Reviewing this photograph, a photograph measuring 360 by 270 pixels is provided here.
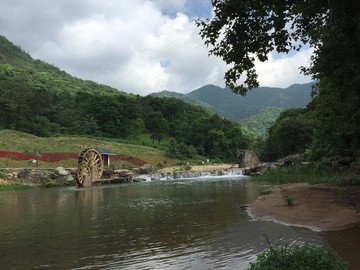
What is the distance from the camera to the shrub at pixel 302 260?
4930 mm

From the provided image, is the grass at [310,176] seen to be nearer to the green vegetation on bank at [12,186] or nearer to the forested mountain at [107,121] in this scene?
the green vegetation on bank at [12,186]

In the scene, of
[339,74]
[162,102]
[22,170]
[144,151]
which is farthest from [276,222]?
[162,102]

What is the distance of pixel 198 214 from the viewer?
47.1 feet

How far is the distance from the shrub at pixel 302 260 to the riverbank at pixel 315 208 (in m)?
5.10

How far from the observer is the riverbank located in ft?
34.5

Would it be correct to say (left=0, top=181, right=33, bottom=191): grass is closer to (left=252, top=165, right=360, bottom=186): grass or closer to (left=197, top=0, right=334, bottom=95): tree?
(left=252, top=165, right=360, bottom=186): grass

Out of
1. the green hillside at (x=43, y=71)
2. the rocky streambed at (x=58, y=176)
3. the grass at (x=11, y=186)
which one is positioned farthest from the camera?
the green hillside at (x=43, y=71)

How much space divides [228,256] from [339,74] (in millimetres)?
5894

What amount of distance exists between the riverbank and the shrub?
16.7 feet

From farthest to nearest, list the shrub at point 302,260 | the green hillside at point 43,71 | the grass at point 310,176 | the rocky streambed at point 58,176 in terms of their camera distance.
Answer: the green hillside at point 43,71
the rocky streambed at point 58,176
the grass at point 310,176
the shrub at point 302,260

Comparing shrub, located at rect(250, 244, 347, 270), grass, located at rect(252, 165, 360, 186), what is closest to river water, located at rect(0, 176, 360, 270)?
shrub, located at rect(250, 244, 347, 270)

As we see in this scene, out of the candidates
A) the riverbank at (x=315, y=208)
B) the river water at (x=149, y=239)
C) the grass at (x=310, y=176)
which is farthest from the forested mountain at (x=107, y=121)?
the river water at (x=149, y=239)

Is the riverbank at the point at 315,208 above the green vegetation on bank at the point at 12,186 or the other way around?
the other way around

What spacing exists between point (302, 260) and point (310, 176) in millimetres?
20379
